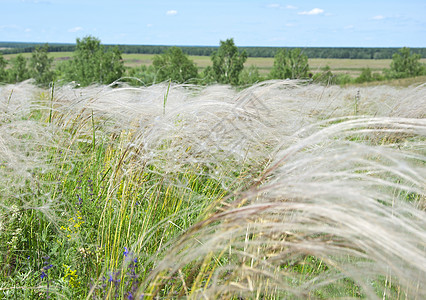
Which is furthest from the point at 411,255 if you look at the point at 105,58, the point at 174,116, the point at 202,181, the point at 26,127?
the point at 105,58

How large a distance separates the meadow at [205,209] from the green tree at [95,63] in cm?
3092

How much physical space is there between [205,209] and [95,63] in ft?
120

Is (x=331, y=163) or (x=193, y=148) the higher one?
(x=331, y=163)

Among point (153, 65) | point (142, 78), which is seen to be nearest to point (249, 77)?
point (153, 65)

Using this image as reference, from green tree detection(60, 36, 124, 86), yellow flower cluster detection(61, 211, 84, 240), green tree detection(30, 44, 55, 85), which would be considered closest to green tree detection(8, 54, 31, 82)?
green tree detection(30, 44, 55, 85)

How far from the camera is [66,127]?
2.74m

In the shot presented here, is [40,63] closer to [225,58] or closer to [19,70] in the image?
[19,70]

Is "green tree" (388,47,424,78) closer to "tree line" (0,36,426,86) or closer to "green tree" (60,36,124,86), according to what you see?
"tree line" (0,36,426,86)

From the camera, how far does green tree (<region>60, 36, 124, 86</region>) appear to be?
3425cm

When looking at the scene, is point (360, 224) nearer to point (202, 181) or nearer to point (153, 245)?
point (153, 245)

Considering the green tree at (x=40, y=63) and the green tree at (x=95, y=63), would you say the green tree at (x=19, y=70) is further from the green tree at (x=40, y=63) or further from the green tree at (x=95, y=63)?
the green tree at (x=95, y=63)

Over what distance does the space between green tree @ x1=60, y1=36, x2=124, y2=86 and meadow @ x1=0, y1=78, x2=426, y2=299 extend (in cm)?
3092

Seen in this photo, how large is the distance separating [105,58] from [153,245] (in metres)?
36.1

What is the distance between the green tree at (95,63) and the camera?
112ft
